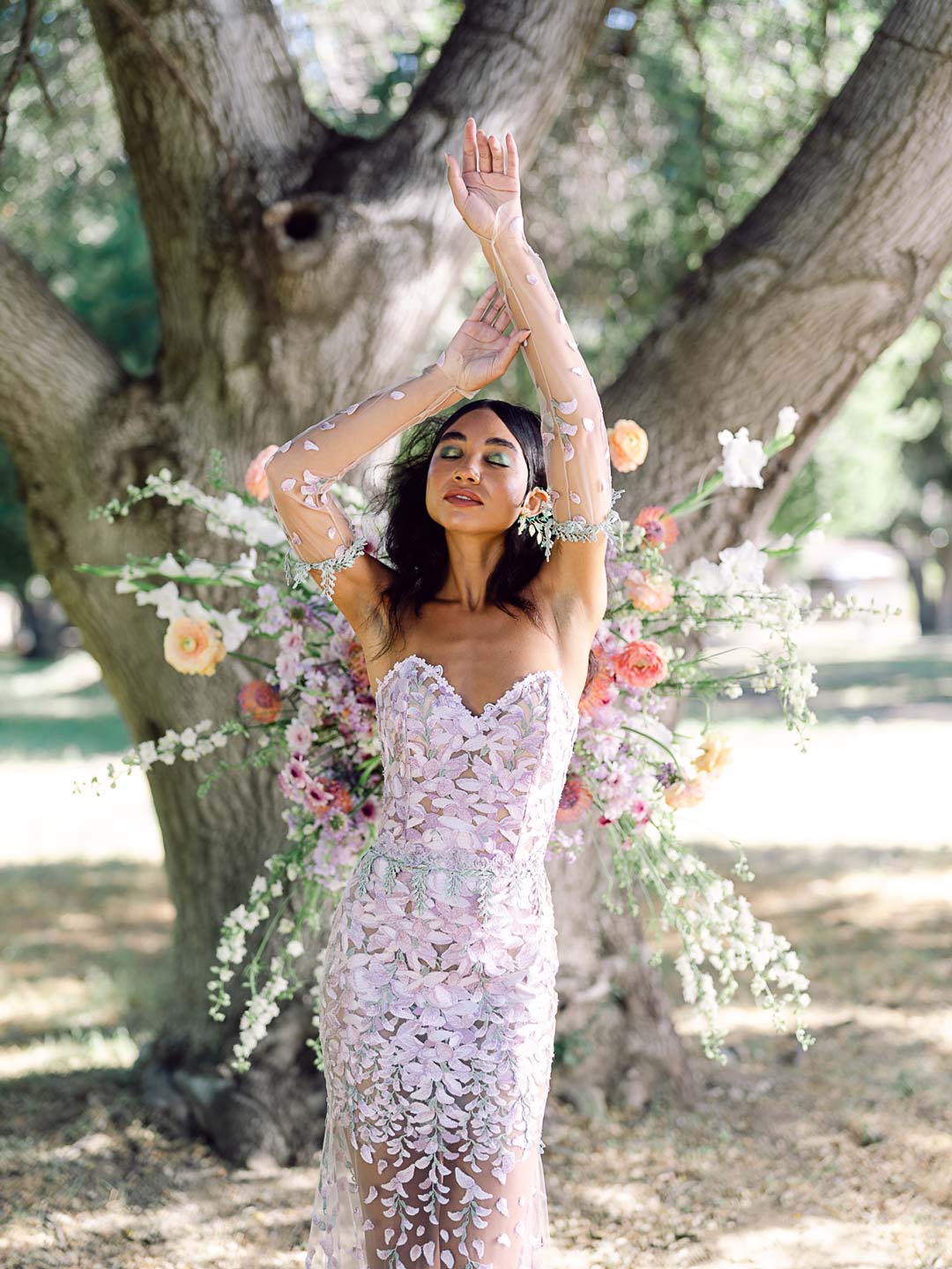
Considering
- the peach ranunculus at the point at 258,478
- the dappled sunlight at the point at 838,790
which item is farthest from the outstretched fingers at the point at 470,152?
the dappled sunlight at the point at 838,790

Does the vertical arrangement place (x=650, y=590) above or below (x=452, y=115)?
below

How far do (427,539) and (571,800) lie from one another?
75 cm

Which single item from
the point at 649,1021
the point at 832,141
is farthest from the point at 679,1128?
the point at 832,141

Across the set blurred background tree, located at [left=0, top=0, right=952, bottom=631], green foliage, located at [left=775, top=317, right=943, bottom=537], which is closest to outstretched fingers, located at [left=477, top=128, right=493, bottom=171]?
blurred background tree, located at [left=0, top=0, right=952, bottom=631]

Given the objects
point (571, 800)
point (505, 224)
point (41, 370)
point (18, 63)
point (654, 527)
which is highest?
point (18, 63)

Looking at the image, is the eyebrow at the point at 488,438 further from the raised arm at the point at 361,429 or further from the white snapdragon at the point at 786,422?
the white snapdragon at the point at 786,422

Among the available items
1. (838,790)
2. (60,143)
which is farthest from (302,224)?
(838,790)

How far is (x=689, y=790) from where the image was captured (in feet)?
10.6

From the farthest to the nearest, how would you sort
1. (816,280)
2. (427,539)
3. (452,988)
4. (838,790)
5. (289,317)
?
(838,790) → (289,317) → (816,280) → (427,539) → (452,988)

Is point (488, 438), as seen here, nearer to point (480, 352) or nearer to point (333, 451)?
point (480, 352)

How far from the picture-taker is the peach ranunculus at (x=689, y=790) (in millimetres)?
3232

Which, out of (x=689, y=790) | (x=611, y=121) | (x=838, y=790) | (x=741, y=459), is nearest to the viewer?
(x=689, y=790)

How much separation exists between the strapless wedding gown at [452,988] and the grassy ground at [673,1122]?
1307mm

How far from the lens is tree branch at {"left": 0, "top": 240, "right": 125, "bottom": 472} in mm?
4156
